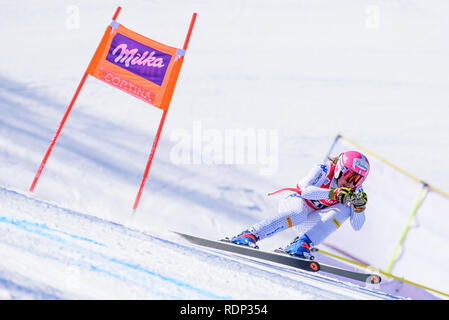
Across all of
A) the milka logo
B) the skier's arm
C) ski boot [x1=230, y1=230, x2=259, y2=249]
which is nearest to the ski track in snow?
ski boot [x1=230, y1=230, x2=259, y2=249]

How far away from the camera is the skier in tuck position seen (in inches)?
153

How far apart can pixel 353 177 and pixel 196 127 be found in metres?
4.38

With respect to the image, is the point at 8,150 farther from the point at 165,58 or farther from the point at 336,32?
the point at 336,32

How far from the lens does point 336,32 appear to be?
10.9 metres

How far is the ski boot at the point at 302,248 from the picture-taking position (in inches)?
152

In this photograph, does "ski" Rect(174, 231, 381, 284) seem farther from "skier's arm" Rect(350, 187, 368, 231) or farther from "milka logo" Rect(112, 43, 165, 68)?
"milka logo" Rect(112, 43, 165, 68)

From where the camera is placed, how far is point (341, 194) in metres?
3.85

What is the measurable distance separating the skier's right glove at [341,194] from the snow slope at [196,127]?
627 millimetres

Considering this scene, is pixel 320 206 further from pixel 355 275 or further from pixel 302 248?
pixel 355 275

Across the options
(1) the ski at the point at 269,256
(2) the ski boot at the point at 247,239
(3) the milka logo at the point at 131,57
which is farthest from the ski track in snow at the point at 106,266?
(3) the milka logo at the point at 131,57

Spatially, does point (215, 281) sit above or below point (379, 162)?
below

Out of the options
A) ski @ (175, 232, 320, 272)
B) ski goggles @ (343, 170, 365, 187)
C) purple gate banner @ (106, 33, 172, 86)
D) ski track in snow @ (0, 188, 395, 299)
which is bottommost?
ski track in snow @ (0, 188, 395, 299)
